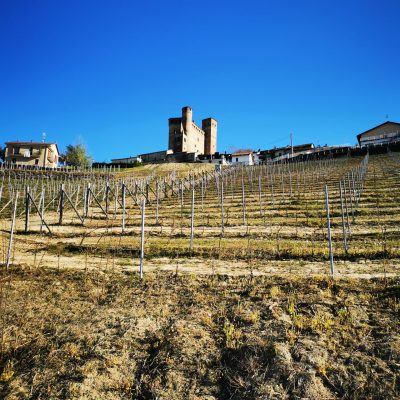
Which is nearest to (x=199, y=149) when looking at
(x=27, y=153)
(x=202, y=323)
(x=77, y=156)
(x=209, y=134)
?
(x=209, y=134)

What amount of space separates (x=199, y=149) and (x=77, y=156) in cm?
3669

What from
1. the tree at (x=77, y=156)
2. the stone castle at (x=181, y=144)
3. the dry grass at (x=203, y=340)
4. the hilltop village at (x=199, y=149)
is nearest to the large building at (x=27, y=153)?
the hilltop village at (x=199, y=149)

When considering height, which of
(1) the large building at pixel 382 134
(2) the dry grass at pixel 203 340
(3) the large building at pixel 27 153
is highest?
(1) the large building at pixel 382 134

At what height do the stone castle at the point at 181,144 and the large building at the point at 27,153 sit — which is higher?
the stone castle at the point at 181,144

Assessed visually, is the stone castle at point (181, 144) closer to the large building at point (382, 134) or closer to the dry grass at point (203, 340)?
the large building at point (382, 134)

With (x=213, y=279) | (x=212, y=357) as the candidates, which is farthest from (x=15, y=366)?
(x=213, y=279)

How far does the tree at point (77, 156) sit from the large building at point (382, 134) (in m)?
60.5

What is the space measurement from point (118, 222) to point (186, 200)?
29.2 feet

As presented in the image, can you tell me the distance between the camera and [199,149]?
3858 inches

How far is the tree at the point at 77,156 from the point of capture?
245ft

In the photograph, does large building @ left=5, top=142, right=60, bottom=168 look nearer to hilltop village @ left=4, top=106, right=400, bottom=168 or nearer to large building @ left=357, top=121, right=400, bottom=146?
hilltop village @ left=4, top=106, right=400, bottom=168

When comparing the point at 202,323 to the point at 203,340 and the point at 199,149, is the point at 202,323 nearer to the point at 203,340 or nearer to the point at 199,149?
the point at 203,340

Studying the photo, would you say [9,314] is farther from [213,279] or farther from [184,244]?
[184,244]

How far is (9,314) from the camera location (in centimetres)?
714
